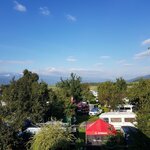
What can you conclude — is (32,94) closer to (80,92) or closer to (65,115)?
(65,115)

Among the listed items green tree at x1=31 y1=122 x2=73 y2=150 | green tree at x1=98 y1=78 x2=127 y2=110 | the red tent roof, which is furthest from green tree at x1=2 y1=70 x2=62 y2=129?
green tree at x1=98 y1=78 x2=127 y2=110

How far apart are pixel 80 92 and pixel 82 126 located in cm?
2259

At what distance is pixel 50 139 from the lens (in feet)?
67.3

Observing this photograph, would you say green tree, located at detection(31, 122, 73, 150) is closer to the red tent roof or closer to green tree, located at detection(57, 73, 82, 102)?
the red tent roof

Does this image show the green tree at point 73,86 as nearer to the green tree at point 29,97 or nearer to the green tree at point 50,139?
the green tree at point 29,97

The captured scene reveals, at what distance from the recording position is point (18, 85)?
3394 cm

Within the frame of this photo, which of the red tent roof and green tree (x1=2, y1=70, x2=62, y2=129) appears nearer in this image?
the red tent roof

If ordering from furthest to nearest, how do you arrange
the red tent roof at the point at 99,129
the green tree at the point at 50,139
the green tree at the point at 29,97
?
1. the green tree at the point at 29,97
2. the red tent roof at the point at 99,129
3. the green tree at the point at 50,139

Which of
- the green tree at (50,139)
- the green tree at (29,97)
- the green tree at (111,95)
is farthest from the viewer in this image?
the green tree at (111,95)

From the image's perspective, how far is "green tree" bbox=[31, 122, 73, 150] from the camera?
2027 centimetres

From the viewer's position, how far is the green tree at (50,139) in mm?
20266

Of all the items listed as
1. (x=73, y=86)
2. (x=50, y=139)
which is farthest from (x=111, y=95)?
(x=50, y=139)

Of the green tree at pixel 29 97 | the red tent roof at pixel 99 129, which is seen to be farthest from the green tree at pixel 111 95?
the red tent roof at pixel 99 129

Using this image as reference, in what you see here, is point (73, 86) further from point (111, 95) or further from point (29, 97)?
point (29, 97)
